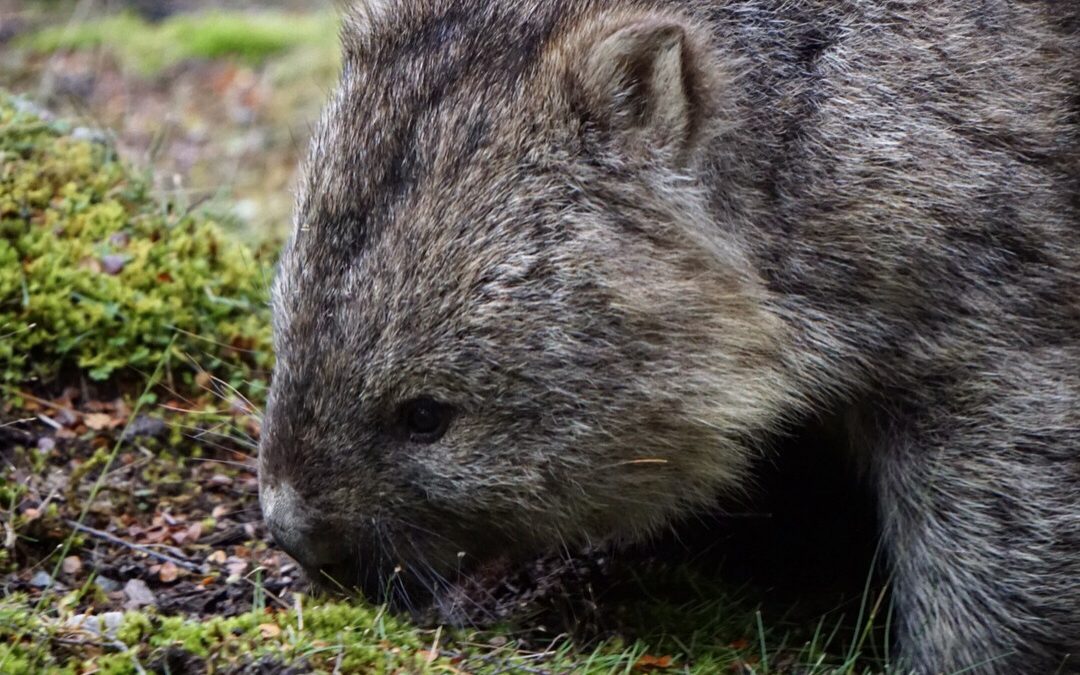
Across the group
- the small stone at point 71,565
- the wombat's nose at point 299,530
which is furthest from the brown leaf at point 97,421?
the wombat's nose at point 299,530

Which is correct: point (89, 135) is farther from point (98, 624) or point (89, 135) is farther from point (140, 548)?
point (98, 624)

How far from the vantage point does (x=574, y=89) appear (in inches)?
167

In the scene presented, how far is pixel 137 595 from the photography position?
467cm

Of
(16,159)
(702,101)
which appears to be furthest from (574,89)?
(16,159)

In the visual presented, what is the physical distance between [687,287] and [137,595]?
2.05 m

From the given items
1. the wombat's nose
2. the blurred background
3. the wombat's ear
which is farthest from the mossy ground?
the blurred background

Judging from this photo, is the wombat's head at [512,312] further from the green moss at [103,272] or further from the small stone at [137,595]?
the green moss at [103,272]

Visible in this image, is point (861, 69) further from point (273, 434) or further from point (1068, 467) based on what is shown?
point (273, 434)

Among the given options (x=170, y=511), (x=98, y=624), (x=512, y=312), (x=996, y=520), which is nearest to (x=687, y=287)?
(x=512, y=312)

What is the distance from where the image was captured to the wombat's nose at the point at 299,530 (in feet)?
13.9

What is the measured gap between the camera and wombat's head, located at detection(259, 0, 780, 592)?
416 centimetres

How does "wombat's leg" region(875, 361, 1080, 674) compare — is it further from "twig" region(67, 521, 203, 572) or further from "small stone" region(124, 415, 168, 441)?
"small stone" region(124, 415, 168, 441)

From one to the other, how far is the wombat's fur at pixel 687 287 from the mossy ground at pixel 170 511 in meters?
0.35

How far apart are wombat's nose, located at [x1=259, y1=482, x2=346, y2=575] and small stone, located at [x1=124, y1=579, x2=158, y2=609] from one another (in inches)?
24.8
